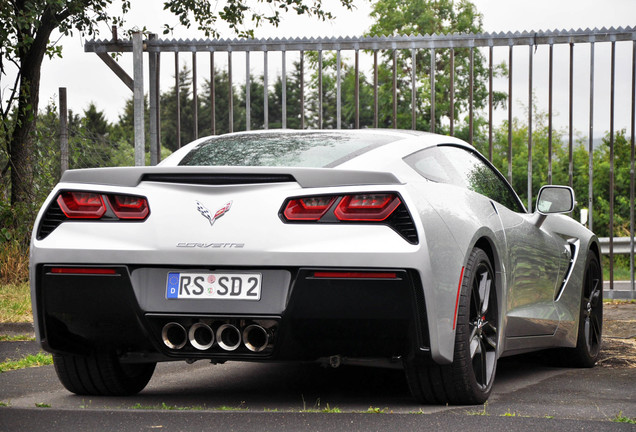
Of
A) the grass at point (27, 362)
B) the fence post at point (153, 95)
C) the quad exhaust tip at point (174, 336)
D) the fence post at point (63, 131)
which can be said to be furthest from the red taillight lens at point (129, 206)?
the fence post at point (63, 131)

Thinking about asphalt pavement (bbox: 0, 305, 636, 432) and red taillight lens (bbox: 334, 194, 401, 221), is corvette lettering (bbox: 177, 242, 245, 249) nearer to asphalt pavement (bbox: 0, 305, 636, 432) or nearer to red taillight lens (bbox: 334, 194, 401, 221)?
red taillight lens (bbox: 334, 194, 401, 221)

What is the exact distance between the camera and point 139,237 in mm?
4320

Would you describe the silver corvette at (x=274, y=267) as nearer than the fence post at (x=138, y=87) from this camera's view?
Yes

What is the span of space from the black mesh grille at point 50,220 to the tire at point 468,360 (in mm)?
1666

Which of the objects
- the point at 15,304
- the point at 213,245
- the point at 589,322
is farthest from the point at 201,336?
the point at 15,304

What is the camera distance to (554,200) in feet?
19.9

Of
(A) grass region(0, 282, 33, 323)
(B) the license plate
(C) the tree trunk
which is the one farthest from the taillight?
(C) the tree trunk

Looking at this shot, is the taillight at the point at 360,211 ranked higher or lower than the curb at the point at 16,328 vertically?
higher

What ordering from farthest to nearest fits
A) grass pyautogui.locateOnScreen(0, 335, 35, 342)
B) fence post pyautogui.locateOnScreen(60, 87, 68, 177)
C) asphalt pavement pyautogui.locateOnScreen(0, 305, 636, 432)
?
1. fence post pyautogui.locateOnScreen(60, 87, 68, 177)
2. grass pyautogui.locateOnScreen(0, 335, 35, 342)
3. asphalt pavement pyautogui.locateOnScreen(0, 305, 636, 432)

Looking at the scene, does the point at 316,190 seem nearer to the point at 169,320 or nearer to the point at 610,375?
the point at 169,320

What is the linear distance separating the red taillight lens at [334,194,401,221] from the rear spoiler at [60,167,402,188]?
0.09m

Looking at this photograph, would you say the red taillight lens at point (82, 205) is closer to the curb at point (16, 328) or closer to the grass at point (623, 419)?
the grass at point (623, 419)

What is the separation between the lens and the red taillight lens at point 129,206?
4.38 meters

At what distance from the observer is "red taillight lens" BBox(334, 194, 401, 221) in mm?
4168
